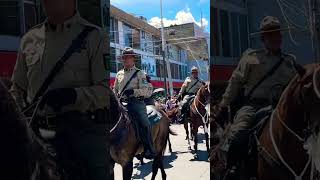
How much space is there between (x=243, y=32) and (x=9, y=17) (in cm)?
104

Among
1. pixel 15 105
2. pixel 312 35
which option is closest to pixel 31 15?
pixel 15 105

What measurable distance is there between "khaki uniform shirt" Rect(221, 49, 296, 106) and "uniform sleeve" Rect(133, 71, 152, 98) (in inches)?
108

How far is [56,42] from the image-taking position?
7.58 ft

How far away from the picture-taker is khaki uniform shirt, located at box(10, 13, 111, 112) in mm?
2264

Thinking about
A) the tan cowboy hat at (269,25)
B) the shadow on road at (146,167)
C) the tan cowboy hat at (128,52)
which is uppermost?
the tan cowboy hat at (269,25)

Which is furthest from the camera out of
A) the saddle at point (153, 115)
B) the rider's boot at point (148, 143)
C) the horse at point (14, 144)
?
the saddle at point (153, 115)

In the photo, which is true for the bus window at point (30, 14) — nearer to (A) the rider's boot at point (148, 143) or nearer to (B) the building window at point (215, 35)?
(B) the building window at point (215, 35)

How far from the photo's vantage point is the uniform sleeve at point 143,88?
528 cm

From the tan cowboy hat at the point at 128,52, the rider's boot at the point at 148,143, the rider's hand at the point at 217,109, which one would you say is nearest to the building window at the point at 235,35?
the rider's hand at the point at 217,109

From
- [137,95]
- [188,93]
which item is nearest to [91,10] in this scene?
[137,95]

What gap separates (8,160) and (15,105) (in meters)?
0.18

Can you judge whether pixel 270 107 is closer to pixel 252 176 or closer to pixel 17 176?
pixel 252 176

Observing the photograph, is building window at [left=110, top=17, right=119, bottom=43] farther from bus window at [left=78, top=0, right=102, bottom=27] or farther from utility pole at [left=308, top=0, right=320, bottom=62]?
utility pole at [left=308, top=0, right=320, bottom=62]

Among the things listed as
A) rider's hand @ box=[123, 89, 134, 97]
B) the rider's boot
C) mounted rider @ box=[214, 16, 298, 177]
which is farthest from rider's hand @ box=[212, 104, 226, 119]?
the rider's boot
